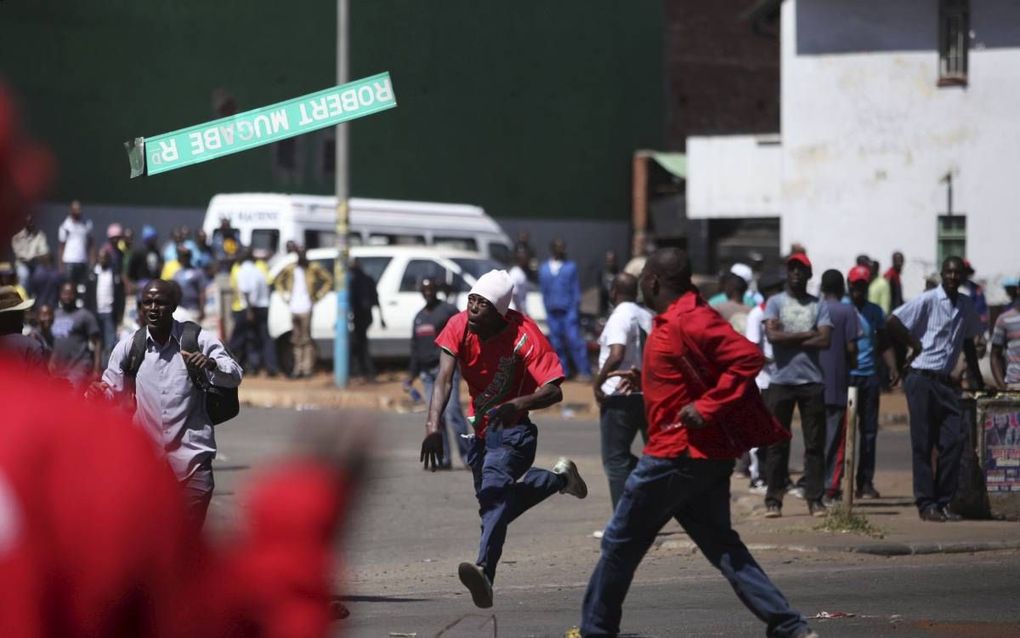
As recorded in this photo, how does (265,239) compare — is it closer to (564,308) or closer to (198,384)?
(564,308)

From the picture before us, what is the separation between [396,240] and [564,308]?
545 centimetres

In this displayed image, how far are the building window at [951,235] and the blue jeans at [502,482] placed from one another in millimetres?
21507

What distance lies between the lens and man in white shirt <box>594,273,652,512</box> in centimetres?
1074

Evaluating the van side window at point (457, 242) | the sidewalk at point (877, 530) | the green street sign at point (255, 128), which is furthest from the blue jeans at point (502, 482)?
the van side window at point (457, 242)

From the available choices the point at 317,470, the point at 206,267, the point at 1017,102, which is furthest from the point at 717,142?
the point at 317,470

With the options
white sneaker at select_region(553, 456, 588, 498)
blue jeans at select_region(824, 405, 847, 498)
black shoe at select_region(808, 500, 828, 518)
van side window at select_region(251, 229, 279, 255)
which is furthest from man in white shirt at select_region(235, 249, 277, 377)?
white sneaker at select_region(553, 456, 588, 498)

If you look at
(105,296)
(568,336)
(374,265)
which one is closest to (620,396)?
(568,336)

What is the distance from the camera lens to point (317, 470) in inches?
71.2

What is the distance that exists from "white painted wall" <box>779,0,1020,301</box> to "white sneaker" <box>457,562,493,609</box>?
872 inches

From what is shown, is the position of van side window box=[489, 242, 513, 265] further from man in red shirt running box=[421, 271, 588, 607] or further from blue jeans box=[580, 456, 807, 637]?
blue jeans box=[580, 456, 807, 637]

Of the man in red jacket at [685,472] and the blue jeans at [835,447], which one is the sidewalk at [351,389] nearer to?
the blue jeans at [835,447]

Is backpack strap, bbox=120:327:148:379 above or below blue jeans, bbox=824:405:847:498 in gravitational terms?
above

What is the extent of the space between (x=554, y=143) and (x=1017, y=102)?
49.7 ft

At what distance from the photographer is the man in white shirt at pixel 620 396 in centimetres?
1074
